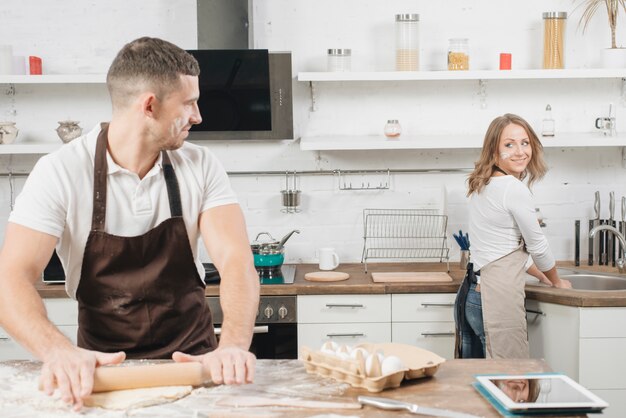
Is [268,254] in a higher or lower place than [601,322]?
higher

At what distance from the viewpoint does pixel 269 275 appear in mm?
3932

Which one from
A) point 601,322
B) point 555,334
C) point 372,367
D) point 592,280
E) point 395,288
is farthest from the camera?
point 592,280

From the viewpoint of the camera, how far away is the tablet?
1753mm

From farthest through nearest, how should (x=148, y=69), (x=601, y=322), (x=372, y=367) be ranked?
(x=601, y=322) < (x=148, y=69) < (x=372, y=367)

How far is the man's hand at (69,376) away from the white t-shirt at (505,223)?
2089 mm

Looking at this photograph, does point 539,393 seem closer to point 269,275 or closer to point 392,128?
point 269,275

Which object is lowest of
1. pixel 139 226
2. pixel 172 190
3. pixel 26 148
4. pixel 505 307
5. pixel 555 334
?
pixel 555 334

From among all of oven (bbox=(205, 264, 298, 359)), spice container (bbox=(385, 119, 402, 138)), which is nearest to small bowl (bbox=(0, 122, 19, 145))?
oven (bbox=(205, 264, 298, 359))

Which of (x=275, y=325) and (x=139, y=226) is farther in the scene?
Result: (x=275, y=325)

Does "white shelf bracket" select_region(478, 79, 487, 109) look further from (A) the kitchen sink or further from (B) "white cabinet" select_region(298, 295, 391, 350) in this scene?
(B) "white cabinet" select_region(298, 295, 391, 350)

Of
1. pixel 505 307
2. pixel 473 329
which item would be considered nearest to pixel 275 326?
pixel 473 329

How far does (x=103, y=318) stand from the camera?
2369 millimetres

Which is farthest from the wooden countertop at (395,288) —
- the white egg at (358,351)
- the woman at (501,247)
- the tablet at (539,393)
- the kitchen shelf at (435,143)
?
the white egg at (358,351)

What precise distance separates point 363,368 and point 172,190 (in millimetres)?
809
